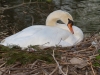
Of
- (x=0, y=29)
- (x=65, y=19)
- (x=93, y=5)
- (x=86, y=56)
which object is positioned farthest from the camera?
(x=93, y=5)

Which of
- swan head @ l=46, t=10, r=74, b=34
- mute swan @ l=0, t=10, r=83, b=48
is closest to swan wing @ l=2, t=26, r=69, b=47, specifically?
mute swan @ l=0, t=10, r=83, b=48

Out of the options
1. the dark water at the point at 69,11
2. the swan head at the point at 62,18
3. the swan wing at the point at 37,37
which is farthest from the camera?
the dark water at the point at 69,11

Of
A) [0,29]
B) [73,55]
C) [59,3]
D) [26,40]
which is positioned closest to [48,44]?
[26,40]

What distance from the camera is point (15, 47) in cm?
670

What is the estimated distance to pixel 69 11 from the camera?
14.2 m

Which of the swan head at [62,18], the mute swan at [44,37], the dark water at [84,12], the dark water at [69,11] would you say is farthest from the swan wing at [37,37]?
the dark water at [84,12]

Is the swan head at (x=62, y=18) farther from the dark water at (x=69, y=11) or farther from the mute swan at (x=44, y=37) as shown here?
the dark water at (x=69, y=11)

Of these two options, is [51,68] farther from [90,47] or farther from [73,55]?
[90,47]

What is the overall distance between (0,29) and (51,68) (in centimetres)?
679

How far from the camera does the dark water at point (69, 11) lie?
507 inches

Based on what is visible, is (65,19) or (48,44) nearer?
(48,44)

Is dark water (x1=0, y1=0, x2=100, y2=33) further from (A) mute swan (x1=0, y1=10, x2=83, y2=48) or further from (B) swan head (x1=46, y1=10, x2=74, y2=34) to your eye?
(A) mute swan (x1=0, y1=10, x2=83, y2=48)

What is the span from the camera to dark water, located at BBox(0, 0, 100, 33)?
1288cm

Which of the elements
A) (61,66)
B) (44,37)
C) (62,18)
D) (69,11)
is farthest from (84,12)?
(61,66)
